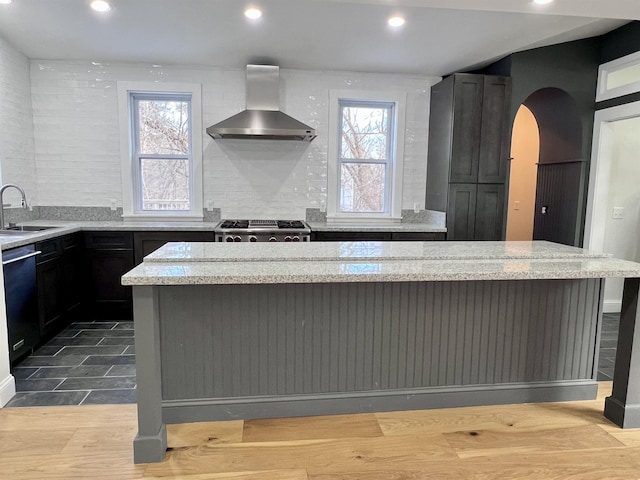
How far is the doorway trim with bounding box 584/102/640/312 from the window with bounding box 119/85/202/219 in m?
3.94

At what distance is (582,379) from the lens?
2.53m

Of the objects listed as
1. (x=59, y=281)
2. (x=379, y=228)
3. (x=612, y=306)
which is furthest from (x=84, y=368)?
(x=612, y=306)

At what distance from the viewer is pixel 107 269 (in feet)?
12.8

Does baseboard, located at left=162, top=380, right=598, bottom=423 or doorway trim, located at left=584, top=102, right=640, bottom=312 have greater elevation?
doorway trim, located at left=584, top=102, right=640, bottom=312

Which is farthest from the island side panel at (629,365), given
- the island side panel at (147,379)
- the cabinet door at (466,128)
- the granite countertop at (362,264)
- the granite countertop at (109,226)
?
the granite countertop at (109,226)

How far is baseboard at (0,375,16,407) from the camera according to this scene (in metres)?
2.41

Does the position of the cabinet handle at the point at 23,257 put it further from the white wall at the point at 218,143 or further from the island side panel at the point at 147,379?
the island side panel at the point at 147,379

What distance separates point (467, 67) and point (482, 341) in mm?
3008

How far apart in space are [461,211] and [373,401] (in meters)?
2.42

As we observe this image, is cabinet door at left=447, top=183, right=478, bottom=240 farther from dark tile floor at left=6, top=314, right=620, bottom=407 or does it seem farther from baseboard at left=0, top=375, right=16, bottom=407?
baseboard at left=0, top=375, right=16, bottom=407

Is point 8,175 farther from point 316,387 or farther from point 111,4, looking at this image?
point 316,387

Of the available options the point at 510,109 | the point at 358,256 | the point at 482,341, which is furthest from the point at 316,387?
the point at 510,109

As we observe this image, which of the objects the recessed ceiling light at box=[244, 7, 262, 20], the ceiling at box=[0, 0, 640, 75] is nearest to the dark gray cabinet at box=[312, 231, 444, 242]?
the ceiling at box=[0, 0, 640, 75]

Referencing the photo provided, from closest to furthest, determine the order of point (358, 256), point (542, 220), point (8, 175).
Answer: point (358, 256), point (8, 175), point (542, 220)
